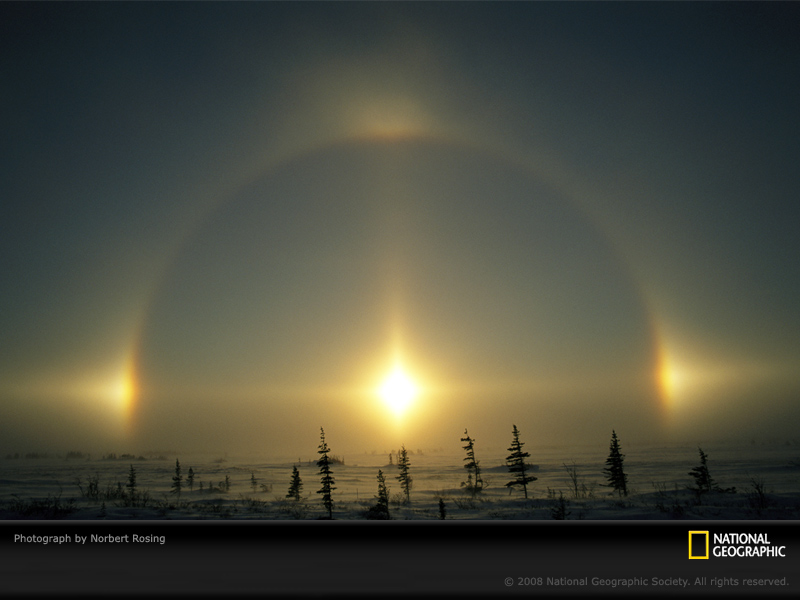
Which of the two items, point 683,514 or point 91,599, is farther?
point 683,514

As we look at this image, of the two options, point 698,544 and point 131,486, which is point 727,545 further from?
point 131,486

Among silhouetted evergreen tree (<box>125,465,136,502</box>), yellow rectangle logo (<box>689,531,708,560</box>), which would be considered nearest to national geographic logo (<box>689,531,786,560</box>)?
yellow rectangle logo (<box>689,531,708,560</box>)

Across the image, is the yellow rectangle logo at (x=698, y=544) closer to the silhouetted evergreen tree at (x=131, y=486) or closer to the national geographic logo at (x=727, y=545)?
the national geographic logo at (x=727, y=545)

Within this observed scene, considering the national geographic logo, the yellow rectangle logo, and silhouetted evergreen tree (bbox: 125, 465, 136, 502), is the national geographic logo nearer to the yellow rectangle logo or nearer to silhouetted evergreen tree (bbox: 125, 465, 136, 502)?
the yellow rectangle logo

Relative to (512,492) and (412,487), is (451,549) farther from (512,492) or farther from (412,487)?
(412,487)

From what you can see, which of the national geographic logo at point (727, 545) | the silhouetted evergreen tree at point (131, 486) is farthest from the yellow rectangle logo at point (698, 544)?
the silhouetted evergreen tree at point (131, 486)

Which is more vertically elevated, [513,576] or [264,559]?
[264,559]

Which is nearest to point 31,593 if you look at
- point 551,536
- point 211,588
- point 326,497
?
point 211,588

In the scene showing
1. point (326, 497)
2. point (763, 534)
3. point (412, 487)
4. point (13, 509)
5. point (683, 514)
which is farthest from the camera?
point (412, 487)

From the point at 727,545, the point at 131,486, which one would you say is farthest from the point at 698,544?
the point at 131,486
